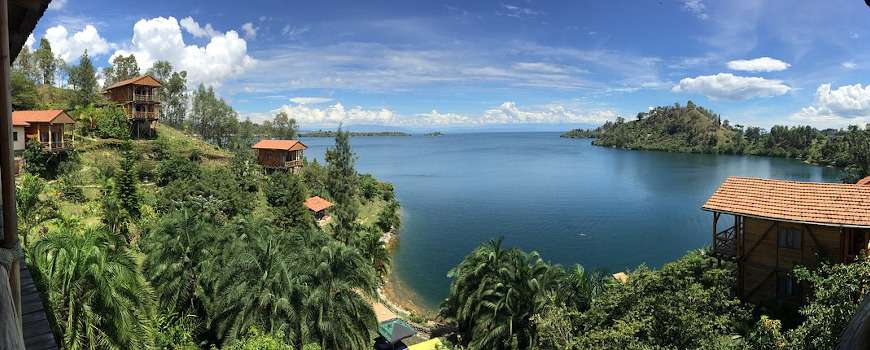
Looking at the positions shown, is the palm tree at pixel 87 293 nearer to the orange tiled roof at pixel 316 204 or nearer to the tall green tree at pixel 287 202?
the tall green tree at pixel 287 202

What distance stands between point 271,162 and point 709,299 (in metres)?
43.4

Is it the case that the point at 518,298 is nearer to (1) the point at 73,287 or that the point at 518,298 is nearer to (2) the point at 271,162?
(1) the point at 73,287

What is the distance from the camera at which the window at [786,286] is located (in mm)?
16406

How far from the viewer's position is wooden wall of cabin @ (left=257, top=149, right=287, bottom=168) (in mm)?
49622


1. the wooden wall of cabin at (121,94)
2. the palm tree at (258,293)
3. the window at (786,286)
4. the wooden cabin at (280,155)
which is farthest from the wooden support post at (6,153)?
the wooden wall of cabin at (121,94)

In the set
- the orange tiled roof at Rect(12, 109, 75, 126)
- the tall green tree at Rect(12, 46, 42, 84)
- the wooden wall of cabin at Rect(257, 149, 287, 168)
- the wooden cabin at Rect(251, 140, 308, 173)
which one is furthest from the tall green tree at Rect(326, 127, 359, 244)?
the tall green tree at Rect(12, 46, 42, 84)

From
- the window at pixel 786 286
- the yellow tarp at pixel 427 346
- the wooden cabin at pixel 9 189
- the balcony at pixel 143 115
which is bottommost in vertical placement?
the yellow tarp at pixel 427 346

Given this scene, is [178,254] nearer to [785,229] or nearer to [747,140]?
[785,229]

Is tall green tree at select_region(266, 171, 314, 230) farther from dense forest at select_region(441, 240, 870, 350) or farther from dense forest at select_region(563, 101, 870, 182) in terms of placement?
dense forest at select_region(563, 101, 870, 182)

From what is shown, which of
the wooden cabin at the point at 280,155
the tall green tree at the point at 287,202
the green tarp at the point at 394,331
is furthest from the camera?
the wooden cabin at the point at 280,155

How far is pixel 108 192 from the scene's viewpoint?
2869 centimetres

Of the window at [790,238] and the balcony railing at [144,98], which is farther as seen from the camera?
the balcony railing at [144,98]

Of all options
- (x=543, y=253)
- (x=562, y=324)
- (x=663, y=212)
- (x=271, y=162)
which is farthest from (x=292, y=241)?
(x=663, y=212)

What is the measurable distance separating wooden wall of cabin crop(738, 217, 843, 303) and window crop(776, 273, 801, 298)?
101mm
